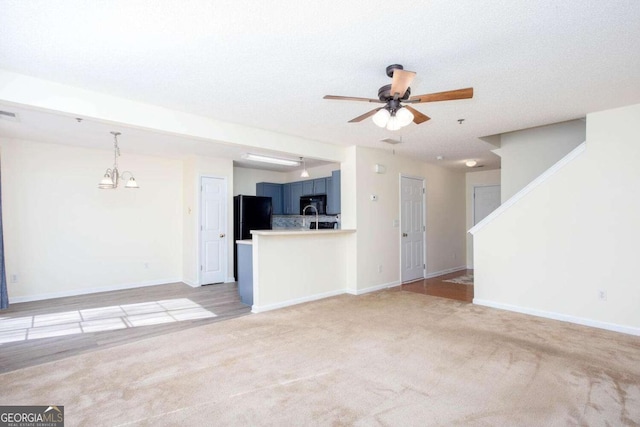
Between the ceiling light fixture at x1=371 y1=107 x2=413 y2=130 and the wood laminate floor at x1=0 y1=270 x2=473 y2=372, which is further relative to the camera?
the wood laminate floor at x1=0 y1=270 x2=473 y2=372

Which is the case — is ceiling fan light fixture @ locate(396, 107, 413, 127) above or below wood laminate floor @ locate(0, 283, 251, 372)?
above

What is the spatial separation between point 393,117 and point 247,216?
4569 mm

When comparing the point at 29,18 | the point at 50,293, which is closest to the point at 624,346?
the point at 29,18

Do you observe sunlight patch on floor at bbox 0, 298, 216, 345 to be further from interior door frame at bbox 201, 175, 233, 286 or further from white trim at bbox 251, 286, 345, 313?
interior door frame at bbox 201, 175, 233, 286

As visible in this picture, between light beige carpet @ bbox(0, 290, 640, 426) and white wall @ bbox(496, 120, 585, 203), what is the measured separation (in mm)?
2244

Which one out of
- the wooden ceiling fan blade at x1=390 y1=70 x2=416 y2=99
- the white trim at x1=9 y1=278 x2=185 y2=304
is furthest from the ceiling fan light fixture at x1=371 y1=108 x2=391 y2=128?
the white trim at x1=9 y1=278 x2=185 y2=304

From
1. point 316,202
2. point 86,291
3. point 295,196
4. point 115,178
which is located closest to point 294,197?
point 295,196

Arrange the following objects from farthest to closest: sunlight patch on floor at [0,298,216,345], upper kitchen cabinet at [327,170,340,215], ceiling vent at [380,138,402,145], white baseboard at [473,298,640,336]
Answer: upper kitchen cabinet at [327,170,340,215], ceiling vent at [380,138,402,145], sunlight patch on floor at [0,298,216,345], white baseboard at [473,298,640,336]

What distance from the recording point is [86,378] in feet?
8.30

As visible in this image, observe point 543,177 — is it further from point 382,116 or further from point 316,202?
point 316,202

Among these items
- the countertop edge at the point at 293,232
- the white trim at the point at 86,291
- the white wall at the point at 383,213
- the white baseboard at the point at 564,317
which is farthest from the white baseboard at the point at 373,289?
the white trim at the point at 86,291

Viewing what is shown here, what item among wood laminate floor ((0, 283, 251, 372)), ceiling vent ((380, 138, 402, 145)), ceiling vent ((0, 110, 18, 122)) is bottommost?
wood laminate floor ((0, 283, 251, 372))

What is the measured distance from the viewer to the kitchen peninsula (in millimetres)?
4430

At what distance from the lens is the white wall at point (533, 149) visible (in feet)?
15.1
